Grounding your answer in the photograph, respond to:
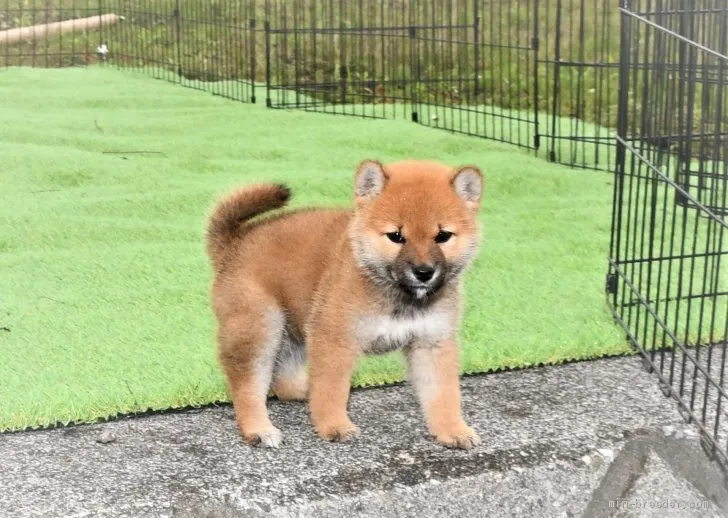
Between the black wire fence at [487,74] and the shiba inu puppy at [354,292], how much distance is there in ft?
2.93

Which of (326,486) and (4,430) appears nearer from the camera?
(326,486)

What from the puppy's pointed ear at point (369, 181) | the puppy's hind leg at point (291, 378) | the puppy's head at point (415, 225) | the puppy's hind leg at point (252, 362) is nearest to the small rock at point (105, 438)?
the puppy's hind leg at point (252, 362)

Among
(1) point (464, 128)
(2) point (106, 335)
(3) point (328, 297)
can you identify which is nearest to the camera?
(3) point (328, 297)

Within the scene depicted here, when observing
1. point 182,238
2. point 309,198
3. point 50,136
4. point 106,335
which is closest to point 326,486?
point 106,335

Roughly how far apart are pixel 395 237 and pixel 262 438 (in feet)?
2.32

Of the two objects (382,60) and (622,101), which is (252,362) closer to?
(622,101)

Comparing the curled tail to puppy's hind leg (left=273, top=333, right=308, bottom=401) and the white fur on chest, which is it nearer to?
puppy's hind leg (left=273, top=333, right=308, bottom=401)

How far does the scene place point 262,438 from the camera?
2.83 metres

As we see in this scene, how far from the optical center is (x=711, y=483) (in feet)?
9.58

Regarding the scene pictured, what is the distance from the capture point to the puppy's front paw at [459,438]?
2824mm

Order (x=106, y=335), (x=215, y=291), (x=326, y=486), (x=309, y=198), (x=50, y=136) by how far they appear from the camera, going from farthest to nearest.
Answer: (x=50, y=136) → (x=309, y=198) → (x=106, y=335) → (x=215, y=291) → (x=326, y=486)

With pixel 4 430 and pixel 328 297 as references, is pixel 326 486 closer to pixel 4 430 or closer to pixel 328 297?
pixel 328 297

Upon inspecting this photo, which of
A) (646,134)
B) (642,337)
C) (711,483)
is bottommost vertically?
(711,483)

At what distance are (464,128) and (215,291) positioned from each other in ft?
17.4
